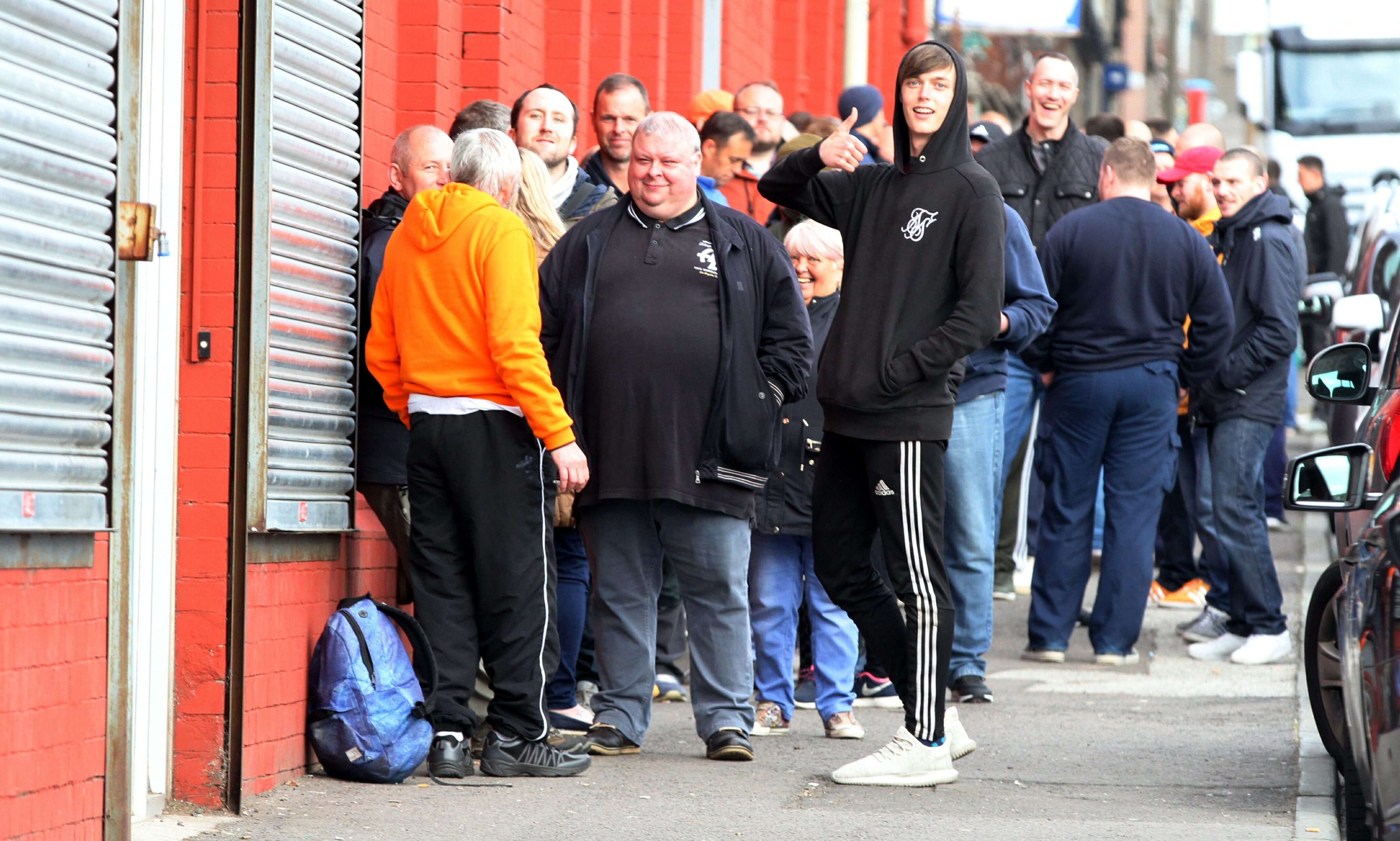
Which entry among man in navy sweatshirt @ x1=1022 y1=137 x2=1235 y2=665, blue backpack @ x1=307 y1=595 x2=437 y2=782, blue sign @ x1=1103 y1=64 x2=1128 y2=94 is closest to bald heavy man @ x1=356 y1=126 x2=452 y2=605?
blue backpack @ x1=307 y1=595 x2=437 y2=782

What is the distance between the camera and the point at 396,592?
693 cm

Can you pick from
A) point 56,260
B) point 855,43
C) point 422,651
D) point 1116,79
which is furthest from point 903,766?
point 1116,79

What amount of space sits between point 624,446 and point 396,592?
1040 millimetres

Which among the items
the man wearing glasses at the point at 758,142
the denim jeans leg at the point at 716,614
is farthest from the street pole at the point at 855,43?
the denim jeans leg at the point at 716,614

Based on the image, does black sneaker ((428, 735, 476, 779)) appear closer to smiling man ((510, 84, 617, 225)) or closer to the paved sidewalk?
the paved sidewalk

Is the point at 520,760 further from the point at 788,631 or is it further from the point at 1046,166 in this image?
the point at 1046,166

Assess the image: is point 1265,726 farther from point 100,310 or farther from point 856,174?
point 100,310

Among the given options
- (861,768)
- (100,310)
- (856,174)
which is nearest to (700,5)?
(856,174)

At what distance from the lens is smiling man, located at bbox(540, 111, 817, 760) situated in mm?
6531

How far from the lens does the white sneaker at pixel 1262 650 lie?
9320 millimetres

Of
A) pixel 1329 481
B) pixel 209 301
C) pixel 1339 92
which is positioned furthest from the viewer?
pixel 1339 92

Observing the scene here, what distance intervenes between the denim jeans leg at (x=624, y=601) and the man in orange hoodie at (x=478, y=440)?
0.36 metres

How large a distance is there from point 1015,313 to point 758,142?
2.63 m

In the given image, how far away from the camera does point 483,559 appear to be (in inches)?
243
